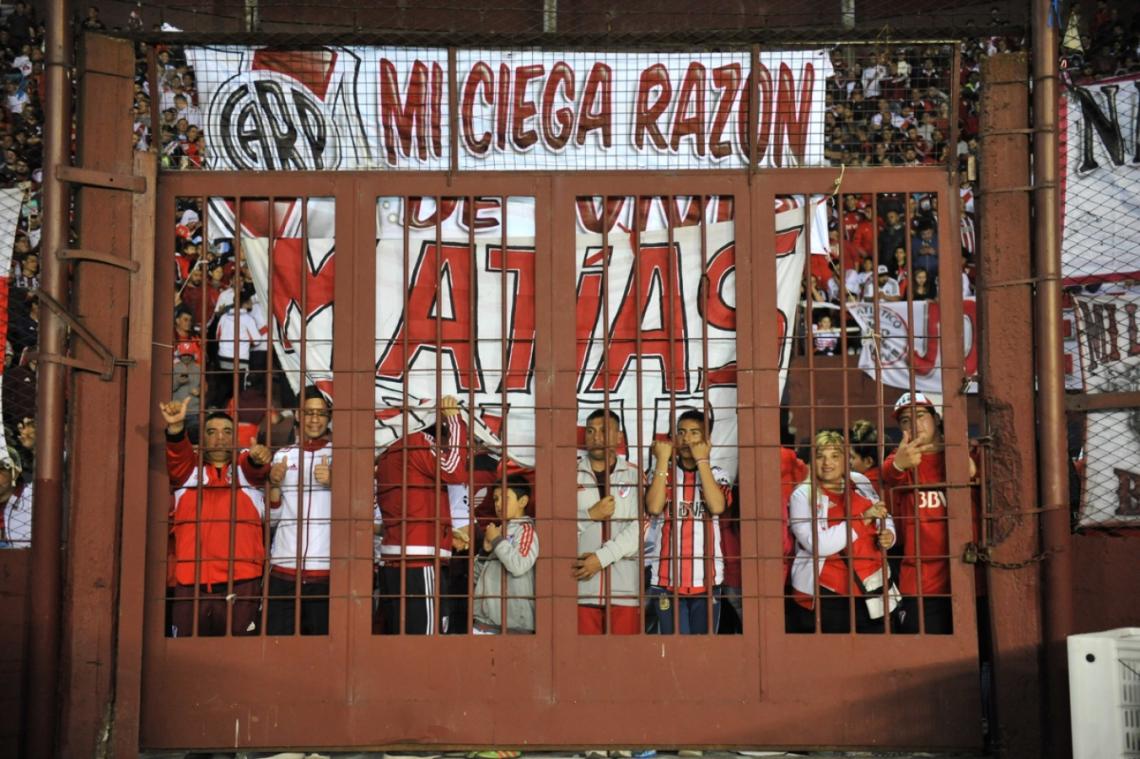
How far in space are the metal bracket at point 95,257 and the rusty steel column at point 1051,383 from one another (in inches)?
190

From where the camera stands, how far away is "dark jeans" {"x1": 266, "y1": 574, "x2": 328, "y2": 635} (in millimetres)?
7215

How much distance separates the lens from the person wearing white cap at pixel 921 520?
7180mm

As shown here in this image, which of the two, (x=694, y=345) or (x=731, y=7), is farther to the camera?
(x=731, y=7)

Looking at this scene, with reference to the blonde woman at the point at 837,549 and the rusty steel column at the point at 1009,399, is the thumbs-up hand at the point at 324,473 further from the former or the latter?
the rusty steel column at the point at 1009,399

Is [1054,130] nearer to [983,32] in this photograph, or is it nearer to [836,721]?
[983,32]

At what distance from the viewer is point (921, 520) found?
722 centimetres

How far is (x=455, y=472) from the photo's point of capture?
737cm

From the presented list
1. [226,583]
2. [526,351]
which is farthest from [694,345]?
[226,583]

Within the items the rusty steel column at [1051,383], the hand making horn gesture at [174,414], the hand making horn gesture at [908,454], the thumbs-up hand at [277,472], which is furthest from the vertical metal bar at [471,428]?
the rusty steel column at [1051,383]

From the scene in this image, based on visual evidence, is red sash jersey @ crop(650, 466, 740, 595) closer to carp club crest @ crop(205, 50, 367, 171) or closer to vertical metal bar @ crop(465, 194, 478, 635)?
vertical metal bar @ crop(465, 194, 478, 635)

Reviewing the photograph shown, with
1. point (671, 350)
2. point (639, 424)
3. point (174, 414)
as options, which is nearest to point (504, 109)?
point (671, 350)

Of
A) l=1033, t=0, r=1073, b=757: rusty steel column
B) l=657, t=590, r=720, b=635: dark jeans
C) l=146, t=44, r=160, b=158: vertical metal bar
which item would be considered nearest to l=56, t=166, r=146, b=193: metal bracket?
l=146, t=44, r=160, b=158: vertical metal bar

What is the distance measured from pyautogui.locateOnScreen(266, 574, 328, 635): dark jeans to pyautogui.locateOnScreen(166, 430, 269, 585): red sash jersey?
0.15m

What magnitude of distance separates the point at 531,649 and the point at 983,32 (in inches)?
161
